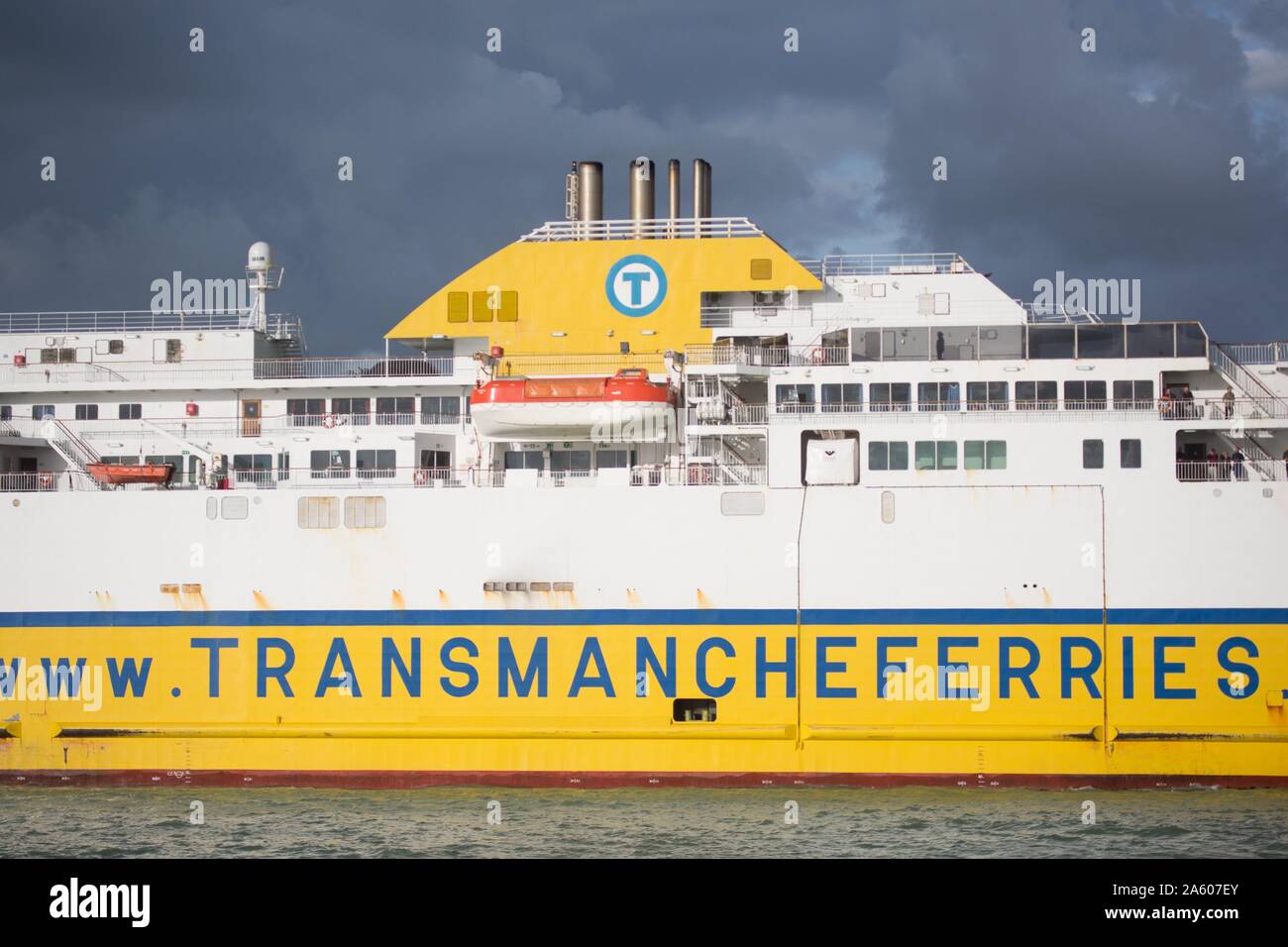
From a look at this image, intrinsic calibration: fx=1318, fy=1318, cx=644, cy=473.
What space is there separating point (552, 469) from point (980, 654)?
9116 millimetres

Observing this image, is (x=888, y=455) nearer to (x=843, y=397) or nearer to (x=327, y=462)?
(x=843, y=397)

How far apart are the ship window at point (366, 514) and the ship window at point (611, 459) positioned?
463cm

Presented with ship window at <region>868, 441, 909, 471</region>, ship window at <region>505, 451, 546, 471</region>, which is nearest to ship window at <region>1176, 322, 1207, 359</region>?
ship window at <region>868, 441, 909, 471</region>

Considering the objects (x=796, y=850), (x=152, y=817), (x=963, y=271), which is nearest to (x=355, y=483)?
(x=152, y=817)

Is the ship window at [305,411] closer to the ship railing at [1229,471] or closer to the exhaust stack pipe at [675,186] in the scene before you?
the exhaust stack pipe at [675,186]

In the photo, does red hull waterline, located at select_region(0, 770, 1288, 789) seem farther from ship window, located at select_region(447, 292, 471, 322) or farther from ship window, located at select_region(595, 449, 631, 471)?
ship window, located at select_region(447, 292, 471, 322)

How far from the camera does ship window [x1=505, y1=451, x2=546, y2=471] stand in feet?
86.7

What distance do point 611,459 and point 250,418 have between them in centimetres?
786

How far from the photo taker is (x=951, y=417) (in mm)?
24062

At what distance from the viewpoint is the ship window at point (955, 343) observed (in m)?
25.1

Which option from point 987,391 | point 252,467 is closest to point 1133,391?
point 987,391

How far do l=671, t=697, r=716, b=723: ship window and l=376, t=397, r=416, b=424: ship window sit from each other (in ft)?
29.2
